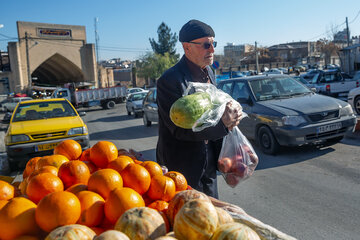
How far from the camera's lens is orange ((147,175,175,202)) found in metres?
2.01

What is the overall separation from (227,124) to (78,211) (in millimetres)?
1291

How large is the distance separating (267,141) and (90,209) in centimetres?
618

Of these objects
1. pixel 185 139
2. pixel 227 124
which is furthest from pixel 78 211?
pixel 227 124

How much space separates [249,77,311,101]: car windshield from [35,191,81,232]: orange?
21.5ft

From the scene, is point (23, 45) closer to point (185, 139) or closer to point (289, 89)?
point (289, 89)

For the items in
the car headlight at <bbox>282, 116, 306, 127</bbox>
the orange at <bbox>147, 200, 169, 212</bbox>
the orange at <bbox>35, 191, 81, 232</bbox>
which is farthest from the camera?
the car headlight at <bbox>282, 116, 306, 127</bbox>

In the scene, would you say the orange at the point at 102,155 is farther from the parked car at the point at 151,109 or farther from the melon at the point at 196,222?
the parked car at the point at 151,109

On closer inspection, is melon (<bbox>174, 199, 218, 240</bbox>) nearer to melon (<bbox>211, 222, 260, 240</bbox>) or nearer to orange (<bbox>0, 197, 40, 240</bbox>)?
melon (<bbox>211, 222, 260, 240</bbox>)

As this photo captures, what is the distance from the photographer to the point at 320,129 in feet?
22.0

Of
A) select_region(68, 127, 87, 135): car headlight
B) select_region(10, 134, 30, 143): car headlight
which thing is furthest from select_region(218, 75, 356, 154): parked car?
select_region(10, 134, 30, 143): car headlight

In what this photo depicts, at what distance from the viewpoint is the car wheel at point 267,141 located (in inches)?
280

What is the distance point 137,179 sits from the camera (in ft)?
6.68

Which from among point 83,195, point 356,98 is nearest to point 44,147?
point 83,195

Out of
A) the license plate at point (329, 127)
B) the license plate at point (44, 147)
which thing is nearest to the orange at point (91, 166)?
the license plate at point (44, 147)
